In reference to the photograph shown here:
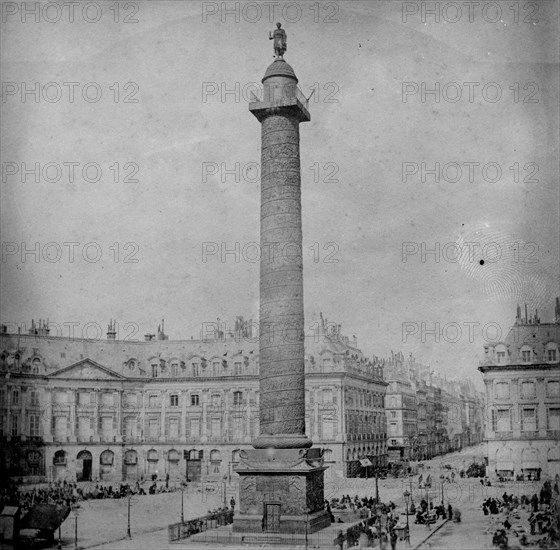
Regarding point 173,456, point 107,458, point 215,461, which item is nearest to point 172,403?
point 173,456

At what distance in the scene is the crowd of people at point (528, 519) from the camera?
18688 mm

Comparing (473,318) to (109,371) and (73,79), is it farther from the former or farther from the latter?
(109,371)

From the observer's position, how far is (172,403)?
120ft

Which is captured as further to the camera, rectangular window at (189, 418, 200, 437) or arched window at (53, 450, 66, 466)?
rectangular window at (189, 418, 200, 437)

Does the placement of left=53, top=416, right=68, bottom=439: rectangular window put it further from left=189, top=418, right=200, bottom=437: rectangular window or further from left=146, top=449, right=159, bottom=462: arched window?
left=189, top=418, right=200, bottom=437: rectangular window

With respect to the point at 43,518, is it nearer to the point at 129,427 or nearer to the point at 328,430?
the point at 129,427

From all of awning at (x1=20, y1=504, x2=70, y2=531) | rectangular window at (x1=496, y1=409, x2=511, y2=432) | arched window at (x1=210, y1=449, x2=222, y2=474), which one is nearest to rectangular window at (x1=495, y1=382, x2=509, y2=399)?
rectangular window at (x1=496, y1=409, x2=511, y2=432)

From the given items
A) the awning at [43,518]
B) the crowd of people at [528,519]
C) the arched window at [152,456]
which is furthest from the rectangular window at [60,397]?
the crowd of people at [528,519]

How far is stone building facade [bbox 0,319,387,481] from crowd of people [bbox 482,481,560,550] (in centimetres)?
1070

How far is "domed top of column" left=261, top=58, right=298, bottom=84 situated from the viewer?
2161 cm

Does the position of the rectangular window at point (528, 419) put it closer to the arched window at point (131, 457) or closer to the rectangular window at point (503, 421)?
the rectangular window at point (503, 421)

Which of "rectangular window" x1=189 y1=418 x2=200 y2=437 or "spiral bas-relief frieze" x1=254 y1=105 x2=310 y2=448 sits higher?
"spiral bas-relief frieze" x1=254 y1=105 x2=310 y2=448

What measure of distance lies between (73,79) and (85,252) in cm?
532

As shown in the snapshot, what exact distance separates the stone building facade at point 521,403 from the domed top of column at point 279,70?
14.0m
